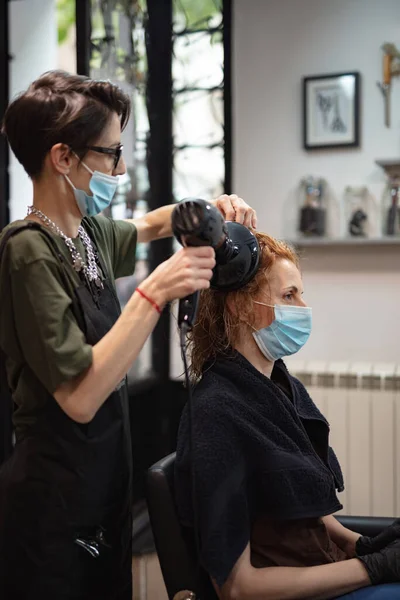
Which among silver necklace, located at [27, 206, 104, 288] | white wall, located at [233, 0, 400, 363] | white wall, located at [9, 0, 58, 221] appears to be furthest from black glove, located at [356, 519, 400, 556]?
white wall, located at [9, 0, 58, 221]

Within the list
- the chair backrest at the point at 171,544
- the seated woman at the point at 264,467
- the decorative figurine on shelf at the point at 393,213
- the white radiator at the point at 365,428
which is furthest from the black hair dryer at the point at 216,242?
the decorative figurine on shelf at the point at 393,213

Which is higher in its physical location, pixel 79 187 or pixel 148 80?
pixel 148 80

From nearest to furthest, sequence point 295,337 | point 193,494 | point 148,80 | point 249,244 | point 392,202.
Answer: point 193,494
point 249,244
point 295,337
point 392,202
point 148,80

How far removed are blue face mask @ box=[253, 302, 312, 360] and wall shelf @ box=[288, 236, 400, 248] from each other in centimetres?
157

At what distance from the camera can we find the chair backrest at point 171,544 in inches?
52.3

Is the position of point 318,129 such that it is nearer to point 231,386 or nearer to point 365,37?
point 365,37

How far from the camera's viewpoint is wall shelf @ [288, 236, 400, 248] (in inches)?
118

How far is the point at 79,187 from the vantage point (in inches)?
52.6

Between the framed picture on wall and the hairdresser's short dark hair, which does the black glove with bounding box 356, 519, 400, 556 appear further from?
the framed picture on wall

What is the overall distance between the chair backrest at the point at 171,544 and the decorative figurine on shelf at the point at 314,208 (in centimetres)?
199

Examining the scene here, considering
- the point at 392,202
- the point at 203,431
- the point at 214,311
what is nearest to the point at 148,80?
the point at 392,202

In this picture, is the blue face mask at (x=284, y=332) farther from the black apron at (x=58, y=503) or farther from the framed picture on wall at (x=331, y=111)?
the framed picture on wall at (x=331, y=111)

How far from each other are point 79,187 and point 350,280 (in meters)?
2.03

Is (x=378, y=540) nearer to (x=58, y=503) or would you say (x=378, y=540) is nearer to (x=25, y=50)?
(x=58, y=503)
